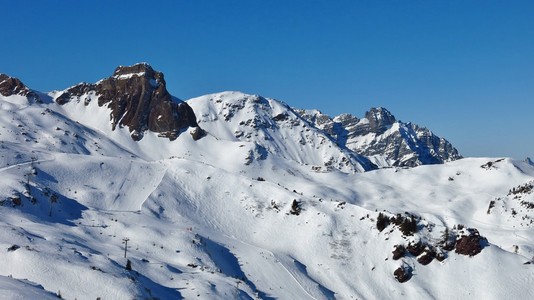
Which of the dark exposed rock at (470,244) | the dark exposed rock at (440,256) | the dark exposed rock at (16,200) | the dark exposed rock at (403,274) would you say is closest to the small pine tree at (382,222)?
the dark exposed rock at (403,274)

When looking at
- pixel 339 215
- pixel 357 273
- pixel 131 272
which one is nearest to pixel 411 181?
pixel 339 215

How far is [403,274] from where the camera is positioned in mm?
85688

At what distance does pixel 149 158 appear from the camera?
616ft

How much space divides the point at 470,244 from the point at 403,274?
12.9 metres

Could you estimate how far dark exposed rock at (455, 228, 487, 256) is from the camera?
87.0 metres

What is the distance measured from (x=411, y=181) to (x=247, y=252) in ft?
330

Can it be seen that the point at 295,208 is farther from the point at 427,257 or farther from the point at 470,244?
the point at 470,244

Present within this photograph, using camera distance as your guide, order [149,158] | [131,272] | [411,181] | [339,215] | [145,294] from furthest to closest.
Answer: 1. [149,158]
2. [411,181]
3. [339,215]
4. [131,272]
5. [145,294]

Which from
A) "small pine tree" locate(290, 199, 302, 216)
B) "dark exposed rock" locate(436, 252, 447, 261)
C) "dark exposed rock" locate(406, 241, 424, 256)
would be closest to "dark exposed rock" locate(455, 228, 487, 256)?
"dark exposed rock" locate(436, 252, 447, 261)

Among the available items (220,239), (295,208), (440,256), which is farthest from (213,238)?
(440,256)

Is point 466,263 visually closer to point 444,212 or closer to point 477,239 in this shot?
point 477,239

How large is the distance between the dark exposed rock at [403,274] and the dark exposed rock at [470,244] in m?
9.55

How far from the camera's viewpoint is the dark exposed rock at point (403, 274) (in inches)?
3374

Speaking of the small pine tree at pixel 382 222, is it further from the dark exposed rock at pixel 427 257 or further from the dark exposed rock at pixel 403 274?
the dark exposed rock at pixel 403 274
